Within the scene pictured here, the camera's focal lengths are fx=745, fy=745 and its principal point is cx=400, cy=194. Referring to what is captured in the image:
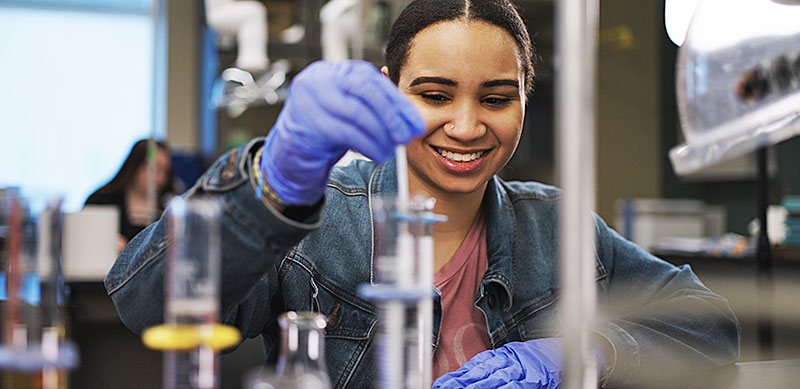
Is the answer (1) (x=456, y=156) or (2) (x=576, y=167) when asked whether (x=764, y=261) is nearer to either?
(1) (x=456, y=156)

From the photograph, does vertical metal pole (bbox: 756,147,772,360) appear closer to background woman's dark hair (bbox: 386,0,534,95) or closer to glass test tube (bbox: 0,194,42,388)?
background woman's dark hair (bbox: 386,0,534,95)

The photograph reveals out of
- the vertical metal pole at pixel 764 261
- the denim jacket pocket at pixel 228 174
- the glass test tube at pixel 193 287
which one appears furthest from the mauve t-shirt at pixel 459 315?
the vertical metal pole at pixel 764 261

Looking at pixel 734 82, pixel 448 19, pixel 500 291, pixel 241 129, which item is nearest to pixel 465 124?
pixel 448 19

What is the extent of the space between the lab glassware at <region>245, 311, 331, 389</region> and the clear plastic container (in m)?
0.39

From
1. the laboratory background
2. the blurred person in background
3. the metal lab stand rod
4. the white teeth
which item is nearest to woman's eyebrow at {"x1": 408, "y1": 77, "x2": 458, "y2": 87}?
the white teeth

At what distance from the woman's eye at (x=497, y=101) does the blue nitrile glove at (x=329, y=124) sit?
0.43 m

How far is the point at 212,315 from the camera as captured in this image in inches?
20.8

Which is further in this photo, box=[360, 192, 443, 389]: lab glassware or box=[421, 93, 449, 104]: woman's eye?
box=[421, 93, 449, 104]: woman's eye

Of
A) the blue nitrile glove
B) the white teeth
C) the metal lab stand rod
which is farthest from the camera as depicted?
the white teeth

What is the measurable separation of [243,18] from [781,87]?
7.52 ft

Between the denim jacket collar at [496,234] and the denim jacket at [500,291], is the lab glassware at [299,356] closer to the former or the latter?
the denim jacket at [500,291]

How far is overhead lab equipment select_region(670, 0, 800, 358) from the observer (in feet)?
2.40

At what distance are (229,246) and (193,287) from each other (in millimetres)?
195

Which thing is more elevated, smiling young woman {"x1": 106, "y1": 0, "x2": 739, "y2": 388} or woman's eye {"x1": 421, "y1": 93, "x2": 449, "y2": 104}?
woman's eye {"x1": 421, "y1": 93, "x2": 449, "y2": 104}
